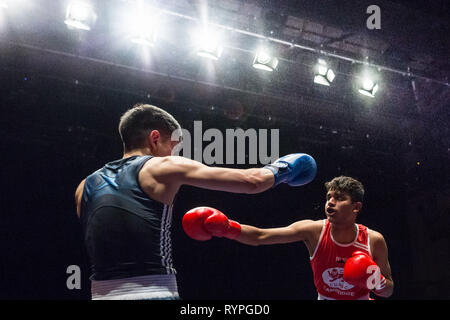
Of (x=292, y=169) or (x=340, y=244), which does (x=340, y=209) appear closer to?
(x=340, y=244)

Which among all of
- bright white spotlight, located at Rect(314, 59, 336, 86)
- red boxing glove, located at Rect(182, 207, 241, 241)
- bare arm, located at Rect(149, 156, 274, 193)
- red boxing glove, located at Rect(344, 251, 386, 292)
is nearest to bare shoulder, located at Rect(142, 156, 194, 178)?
bare arm, located at Rect(149, 156, 274, 193)

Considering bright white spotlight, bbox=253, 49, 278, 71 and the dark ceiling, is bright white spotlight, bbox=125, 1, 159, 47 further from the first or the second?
bright white spotlight, bbox=253, 49, 278, 71

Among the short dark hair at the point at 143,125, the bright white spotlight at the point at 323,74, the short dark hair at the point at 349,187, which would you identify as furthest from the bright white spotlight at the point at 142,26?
the short dark hair at the point at 143,125

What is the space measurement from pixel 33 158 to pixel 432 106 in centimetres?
634

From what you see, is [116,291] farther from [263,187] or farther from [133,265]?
[263,187]

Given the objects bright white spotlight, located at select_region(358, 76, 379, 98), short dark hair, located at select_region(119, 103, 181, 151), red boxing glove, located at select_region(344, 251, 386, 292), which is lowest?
red boxing glove, located at select_region(344, 251, 386, 292)

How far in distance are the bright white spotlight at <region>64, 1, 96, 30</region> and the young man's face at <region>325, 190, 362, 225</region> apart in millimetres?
3261

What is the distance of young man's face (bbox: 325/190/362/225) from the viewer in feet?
10.6

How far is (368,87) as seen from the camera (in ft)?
18.1

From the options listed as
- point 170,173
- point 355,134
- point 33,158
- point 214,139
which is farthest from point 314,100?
point 170,173

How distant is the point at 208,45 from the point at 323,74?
1649mm

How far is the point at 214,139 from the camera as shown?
6504mm

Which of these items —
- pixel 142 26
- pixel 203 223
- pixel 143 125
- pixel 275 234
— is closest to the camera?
pixel 143 125

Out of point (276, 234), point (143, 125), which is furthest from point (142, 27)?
point (143, 125)
